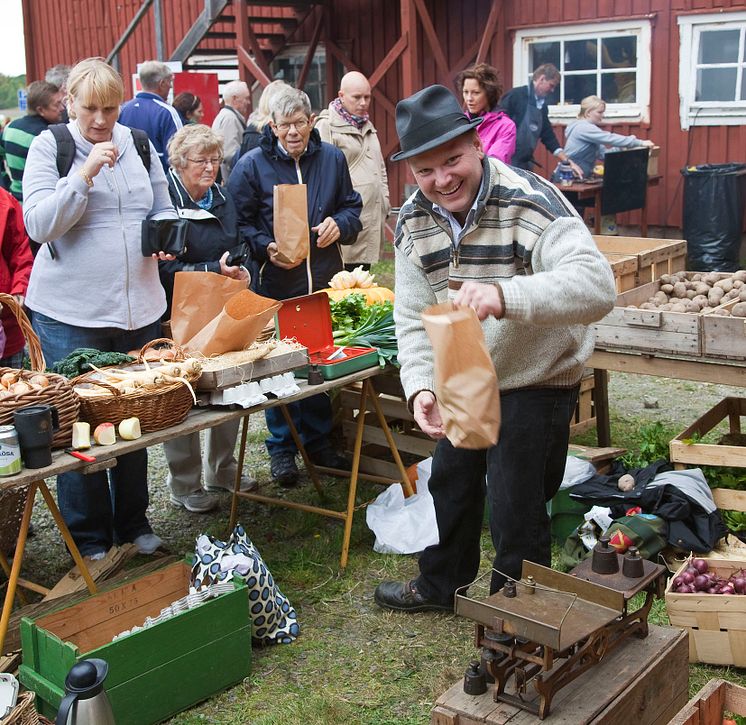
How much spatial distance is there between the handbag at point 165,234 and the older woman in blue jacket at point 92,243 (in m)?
0.06

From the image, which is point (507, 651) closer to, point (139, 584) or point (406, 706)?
point (406, 706)

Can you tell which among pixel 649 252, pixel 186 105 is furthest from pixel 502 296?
pixel 186 105

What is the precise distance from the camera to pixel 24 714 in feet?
9.52

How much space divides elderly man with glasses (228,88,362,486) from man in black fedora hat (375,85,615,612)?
1.95 meters

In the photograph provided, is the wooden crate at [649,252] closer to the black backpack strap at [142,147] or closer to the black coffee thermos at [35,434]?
the black backpack strap at [142,147]

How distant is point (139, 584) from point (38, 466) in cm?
69

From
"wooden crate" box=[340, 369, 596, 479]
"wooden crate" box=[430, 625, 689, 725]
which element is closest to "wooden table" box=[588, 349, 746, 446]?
"wooden crate" box=[340, 369, 596, 479]

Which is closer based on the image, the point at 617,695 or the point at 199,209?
the point at 617,695

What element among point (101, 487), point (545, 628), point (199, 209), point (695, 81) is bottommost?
point (101, 487)

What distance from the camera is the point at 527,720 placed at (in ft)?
8.09

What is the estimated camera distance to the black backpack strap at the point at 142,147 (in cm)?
430

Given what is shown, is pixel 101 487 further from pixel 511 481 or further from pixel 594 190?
pixel 594 190

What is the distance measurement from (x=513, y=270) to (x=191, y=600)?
1.62 metres

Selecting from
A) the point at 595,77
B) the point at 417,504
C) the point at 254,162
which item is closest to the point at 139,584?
the point at 417,504
